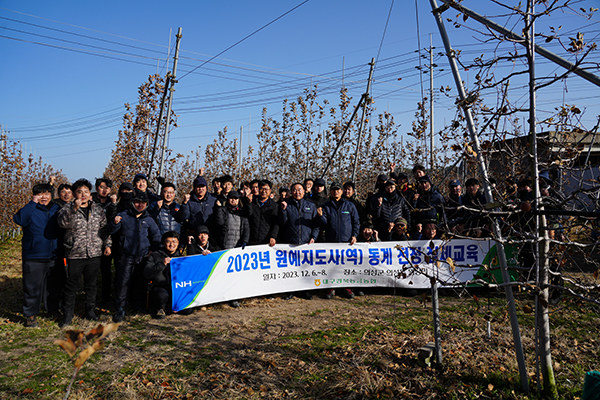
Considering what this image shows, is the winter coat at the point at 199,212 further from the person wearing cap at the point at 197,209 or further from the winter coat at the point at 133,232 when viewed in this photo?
the winter coat at the point at 133,232

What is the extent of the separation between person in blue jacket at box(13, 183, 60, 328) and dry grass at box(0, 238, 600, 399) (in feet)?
1.33

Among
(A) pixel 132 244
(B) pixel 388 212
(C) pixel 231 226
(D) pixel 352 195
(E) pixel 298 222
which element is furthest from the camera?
(D) pixel 352 195

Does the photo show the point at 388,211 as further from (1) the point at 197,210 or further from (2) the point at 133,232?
(2) the point at 133,232

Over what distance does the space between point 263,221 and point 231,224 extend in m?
0.70

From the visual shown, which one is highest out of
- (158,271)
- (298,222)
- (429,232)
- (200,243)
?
(298,222)

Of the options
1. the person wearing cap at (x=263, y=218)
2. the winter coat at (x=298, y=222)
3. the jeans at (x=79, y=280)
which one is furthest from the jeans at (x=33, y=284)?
the winter coat at (x=298, y=222)

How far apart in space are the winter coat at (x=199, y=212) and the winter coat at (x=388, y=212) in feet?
11.0

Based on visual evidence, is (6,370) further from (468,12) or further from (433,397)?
(468,12)

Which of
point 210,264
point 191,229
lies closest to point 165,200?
point 191,229

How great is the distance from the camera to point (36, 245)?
224 inches

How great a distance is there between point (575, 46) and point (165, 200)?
6.31 metres

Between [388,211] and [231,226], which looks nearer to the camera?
[231,226]

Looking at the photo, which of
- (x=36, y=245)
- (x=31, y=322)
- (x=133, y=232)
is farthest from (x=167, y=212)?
(x=31, y=322)

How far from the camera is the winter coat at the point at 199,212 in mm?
7059
